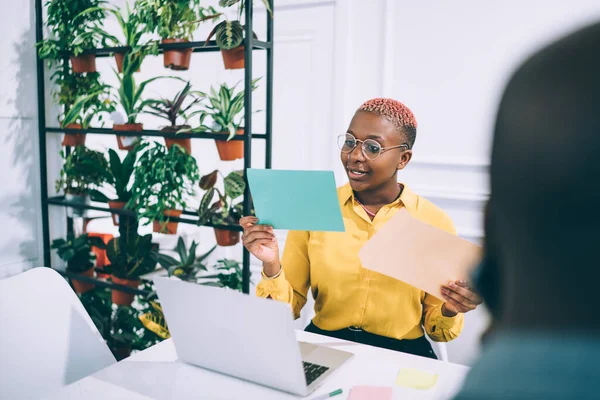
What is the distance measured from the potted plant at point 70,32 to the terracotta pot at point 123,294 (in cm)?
107

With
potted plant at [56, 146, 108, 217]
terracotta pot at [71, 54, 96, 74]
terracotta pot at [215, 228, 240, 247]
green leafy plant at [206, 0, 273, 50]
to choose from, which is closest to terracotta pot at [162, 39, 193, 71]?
green leafy plant at [206, 0, 273, 50]

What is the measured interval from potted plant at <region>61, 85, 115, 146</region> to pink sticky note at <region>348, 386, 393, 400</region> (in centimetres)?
202

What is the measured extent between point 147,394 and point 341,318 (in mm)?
669

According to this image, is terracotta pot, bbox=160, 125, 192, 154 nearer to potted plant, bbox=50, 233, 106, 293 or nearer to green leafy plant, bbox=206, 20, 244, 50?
green leafy plant, bbox=206, 20, 244, 50

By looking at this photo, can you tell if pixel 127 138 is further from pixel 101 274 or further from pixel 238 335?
pixel 238 335

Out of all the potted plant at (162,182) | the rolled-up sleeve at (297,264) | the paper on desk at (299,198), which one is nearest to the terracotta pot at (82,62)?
the potted plant at (162,182)

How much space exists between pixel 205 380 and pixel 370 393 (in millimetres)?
349

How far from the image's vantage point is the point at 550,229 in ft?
0.99

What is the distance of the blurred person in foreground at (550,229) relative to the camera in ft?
0.94

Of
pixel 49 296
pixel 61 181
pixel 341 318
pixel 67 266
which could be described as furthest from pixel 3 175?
pixel 341 318

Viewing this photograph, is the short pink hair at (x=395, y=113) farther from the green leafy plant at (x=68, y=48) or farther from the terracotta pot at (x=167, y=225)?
the green leafy plant at (x=68, y=48)

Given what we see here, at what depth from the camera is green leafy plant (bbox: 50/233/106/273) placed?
260cm

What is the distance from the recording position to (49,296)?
1.32 meters

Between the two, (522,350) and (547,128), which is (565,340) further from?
(547,128)
